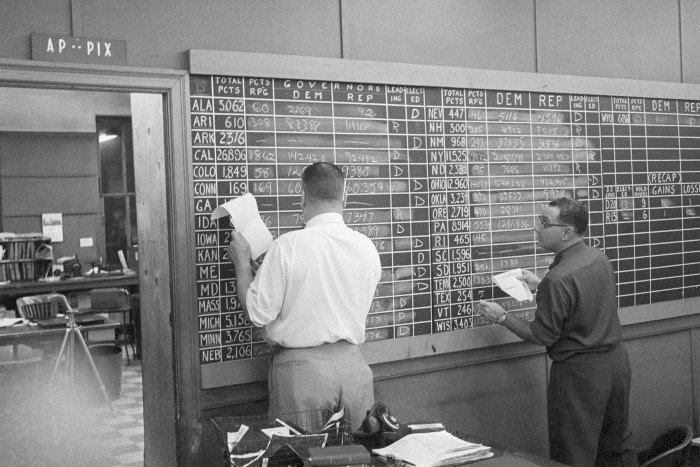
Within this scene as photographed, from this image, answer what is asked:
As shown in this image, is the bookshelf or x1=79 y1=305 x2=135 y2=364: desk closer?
x1=79 y1=305 x2=135 y2=364: desk

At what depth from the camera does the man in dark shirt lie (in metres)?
3.89

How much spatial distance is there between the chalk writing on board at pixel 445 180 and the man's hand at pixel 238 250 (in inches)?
7.5

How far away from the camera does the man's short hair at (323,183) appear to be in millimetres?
3240

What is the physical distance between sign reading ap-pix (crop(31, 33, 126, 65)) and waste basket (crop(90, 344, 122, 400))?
4.70 metres

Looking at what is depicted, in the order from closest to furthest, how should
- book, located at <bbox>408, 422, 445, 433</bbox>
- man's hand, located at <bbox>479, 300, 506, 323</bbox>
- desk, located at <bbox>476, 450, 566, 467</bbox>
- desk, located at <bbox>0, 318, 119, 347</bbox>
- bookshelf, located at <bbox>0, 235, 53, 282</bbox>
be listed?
desk, located at <bbox>476, 450, 566, 467</bbox> → book, located at <bbox>408, 422, 445, 433</bbox> → man's hand, located at <bbox>479, 300, 506, 323</bbox> → desk, located at <bbox>0, 318, 119, 347</bbox> → bookshelf, located at <bbox>0, 235, 53, 282</bbox>

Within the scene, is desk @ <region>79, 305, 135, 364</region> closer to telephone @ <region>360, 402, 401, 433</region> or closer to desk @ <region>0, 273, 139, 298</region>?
desk @ <region>0, 273, 139, 298</region>

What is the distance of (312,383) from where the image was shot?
316 cm

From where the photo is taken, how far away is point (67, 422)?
654 centimetres

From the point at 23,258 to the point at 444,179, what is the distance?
8.42 m

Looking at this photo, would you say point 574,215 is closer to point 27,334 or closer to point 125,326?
point 27,334

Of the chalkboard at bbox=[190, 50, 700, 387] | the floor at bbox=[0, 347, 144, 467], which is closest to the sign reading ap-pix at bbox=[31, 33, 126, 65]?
the chalkboard at bbox=[190, 50, 700, 387]

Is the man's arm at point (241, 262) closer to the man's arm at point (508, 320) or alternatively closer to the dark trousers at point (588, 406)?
the man's arm at point (508, 320)

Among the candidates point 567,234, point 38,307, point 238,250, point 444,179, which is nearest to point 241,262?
point 238,250

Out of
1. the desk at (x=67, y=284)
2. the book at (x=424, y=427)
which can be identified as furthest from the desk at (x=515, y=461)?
the desk at (x=67, y=284)
